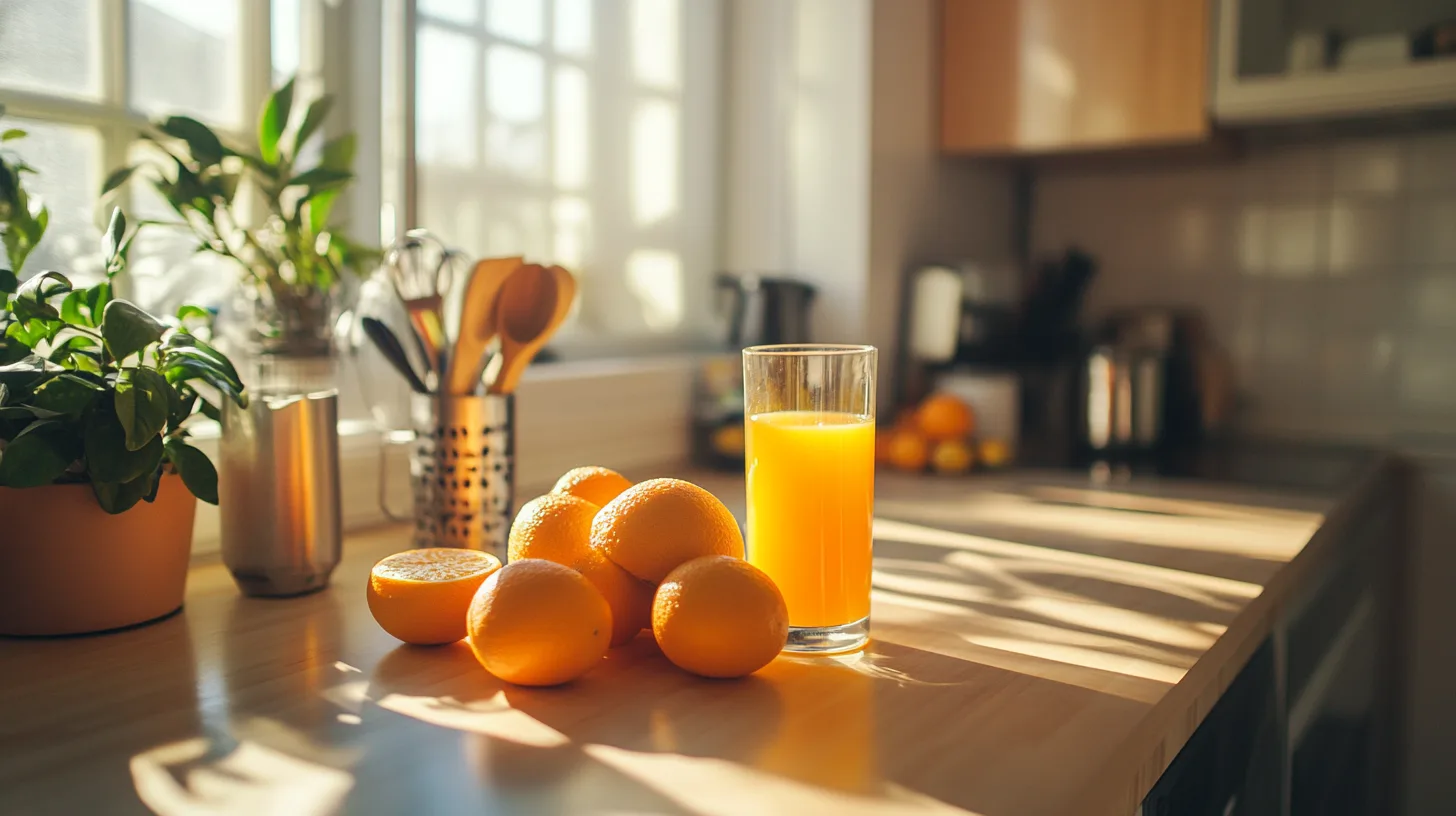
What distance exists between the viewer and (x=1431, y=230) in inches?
75.0

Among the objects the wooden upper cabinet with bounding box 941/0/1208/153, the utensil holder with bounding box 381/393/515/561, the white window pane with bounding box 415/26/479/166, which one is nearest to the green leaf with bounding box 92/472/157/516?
the utensil holder with bounding box 381/393/515/561

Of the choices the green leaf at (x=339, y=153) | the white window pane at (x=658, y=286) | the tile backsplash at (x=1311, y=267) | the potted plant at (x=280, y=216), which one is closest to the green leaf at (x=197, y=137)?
the potted plant at (x=280, y=216)

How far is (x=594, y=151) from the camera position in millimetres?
1761

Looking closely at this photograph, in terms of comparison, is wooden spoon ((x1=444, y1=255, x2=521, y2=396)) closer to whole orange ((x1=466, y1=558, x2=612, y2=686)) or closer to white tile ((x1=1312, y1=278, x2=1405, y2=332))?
whole orange ((x1=466, y1=558, x2=612, y2=686))

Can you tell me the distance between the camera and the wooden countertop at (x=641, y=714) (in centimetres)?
56

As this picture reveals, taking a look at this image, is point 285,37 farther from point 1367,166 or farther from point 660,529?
point 1367,166

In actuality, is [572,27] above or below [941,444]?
above

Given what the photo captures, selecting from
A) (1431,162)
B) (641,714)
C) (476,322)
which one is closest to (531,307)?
(476,322)

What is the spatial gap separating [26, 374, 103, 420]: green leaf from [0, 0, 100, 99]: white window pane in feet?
1.51

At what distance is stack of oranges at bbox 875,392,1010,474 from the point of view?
1675mm

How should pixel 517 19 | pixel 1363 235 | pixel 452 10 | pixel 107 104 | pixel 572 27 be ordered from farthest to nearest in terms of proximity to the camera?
pixel 1363 235
pixel 572 27
pixel 517 19
pixel 452 10
pixel 107 104

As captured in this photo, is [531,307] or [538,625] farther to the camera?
[531,307]

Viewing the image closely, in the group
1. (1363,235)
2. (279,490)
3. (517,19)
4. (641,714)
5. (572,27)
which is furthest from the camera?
(1363,235)

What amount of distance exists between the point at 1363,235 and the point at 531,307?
5.29 ft
